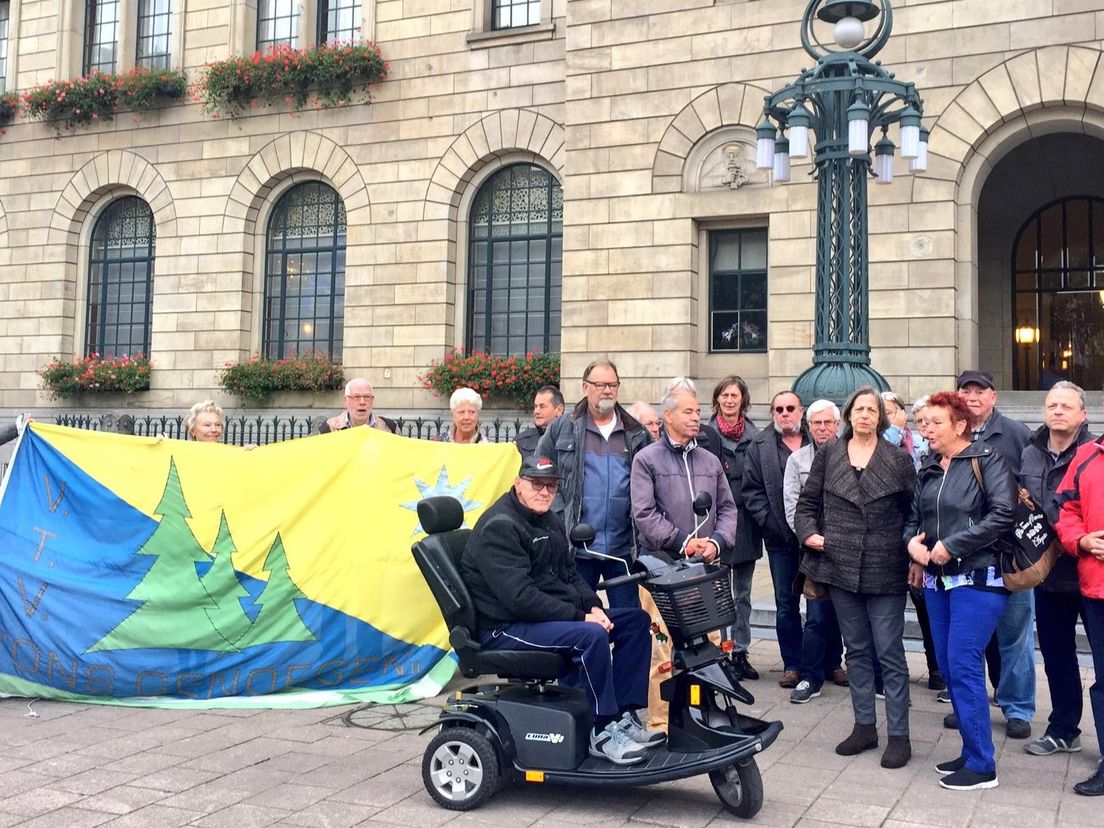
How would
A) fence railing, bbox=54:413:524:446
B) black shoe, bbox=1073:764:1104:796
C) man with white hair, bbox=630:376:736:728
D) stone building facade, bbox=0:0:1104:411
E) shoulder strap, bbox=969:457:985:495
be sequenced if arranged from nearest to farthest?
black shoe, bbox=1073:764:1104:796
shoulder strap, bbox=969:457:985:495
man with white hair, bbox=630:376:736:728
stone building facade, bbox=0:0:1104:411
fence railing, bbox=54:413:524:446

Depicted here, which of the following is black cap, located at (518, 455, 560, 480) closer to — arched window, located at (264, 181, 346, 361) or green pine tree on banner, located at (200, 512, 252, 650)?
green pine tree on banner, located at (200, 512, 252, 650)

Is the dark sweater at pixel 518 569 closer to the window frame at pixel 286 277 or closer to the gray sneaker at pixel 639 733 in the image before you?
the gray sneaker at pixel 639 733

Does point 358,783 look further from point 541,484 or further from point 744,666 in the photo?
point 744,666

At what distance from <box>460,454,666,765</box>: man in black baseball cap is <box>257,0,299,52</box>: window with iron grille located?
17488mm

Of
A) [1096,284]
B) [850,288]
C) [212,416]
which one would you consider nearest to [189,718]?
[212,416]

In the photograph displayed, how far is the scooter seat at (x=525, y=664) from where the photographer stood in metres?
5.46

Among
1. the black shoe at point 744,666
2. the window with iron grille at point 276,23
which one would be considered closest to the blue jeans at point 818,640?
the black shoe at point 744,666

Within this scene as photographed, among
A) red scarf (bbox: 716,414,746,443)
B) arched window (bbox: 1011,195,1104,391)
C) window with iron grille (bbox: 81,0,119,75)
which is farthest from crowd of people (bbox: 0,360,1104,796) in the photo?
window with iron grille (bbox: 81,0,119,75)

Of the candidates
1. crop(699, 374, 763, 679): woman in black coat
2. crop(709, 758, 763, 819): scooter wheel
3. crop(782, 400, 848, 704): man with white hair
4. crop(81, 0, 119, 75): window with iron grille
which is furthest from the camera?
crop(81, 0, 119, 75): window with iron grille

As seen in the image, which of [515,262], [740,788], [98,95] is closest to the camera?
[740,788]

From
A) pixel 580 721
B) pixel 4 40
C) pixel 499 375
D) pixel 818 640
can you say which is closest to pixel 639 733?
pixel 580 721

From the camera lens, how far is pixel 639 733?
217 inches

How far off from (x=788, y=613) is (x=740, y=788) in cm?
303

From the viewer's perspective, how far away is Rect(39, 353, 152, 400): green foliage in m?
21.0
